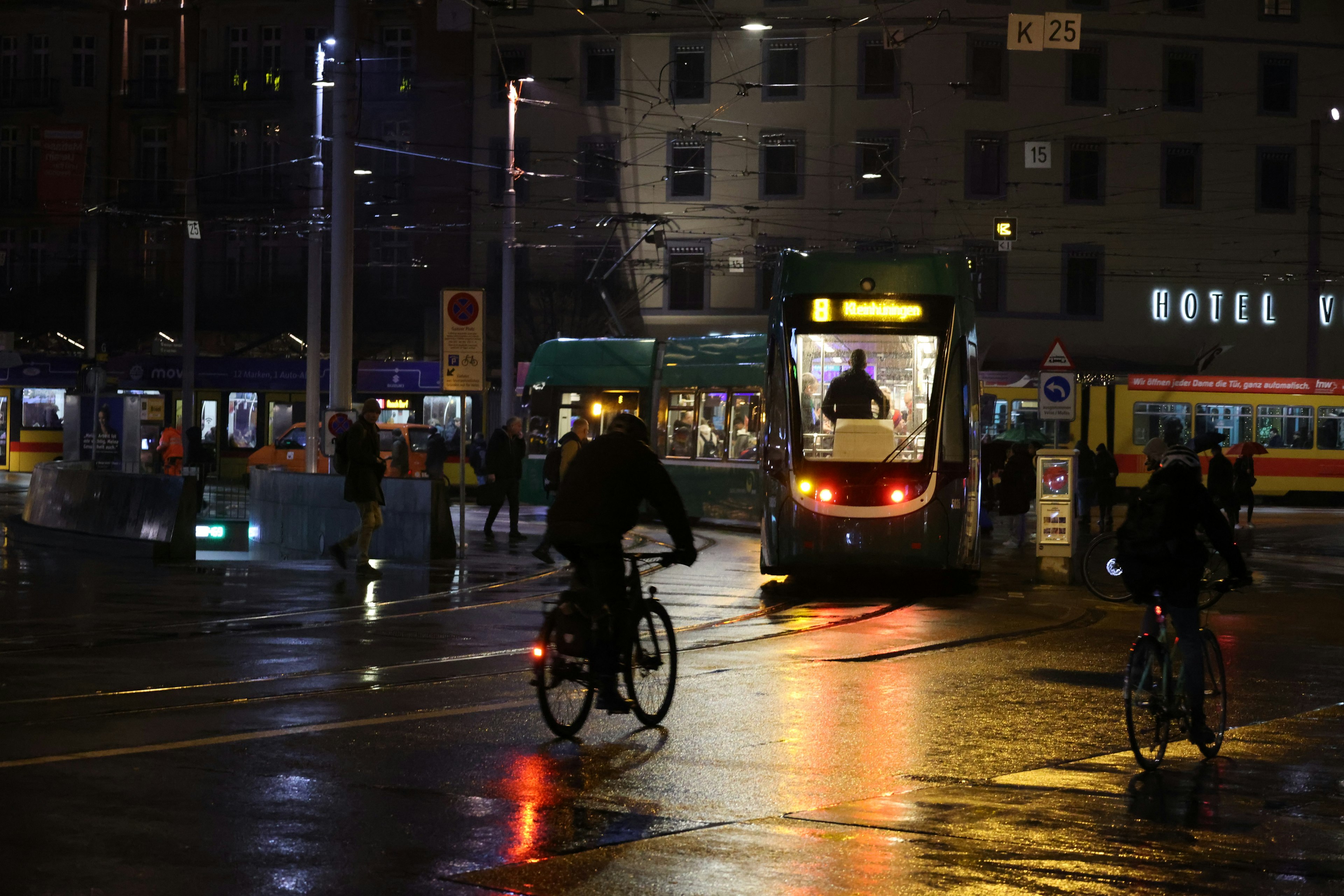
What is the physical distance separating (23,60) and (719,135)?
1027 inches

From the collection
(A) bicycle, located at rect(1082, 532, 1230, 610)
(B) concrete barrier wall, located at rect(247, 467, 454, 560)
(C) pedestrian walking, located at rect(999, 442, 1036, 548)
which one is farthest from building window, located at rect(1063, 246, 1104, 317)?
(A) bicycle, located at rect(1082, 532, 1230, 610)

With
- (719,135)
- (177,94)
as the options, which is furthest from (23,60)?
(719,135)

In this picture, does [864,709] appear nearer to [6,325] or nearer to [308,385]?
[308,385]

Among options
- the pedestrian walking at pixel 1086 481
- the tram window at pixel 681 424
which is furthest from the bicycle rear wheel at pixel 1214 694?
the tram window at pixel 681 424

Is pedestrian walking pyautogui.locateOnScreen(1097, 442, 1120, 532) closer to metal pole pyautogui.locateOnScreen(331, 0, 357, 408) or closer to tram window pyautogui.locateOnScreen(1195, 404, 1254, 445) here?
tram window pyautogui.locateOnScreen(1195, 404, 1254, 445)

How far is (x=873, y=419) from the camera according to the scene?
17828 millimetres

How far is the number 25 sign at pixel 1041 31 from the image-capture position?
24750 millimetres

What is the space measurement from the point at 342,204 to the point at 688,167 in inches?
1098

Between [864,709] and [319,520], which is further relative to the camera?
[319,520]

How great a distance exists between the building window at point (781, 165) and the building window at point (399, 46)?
39.9 ft

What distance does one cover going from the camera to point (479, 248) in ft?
175

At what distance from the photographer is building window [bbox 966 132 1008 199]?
49.3m

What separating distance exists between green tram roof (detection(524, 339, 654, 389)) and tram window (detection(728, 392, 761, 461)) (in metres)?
3.06

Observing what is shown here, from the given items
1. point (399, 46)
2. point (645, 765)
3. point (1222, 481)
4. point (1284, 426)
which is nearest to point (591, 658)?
point (645, 765)
